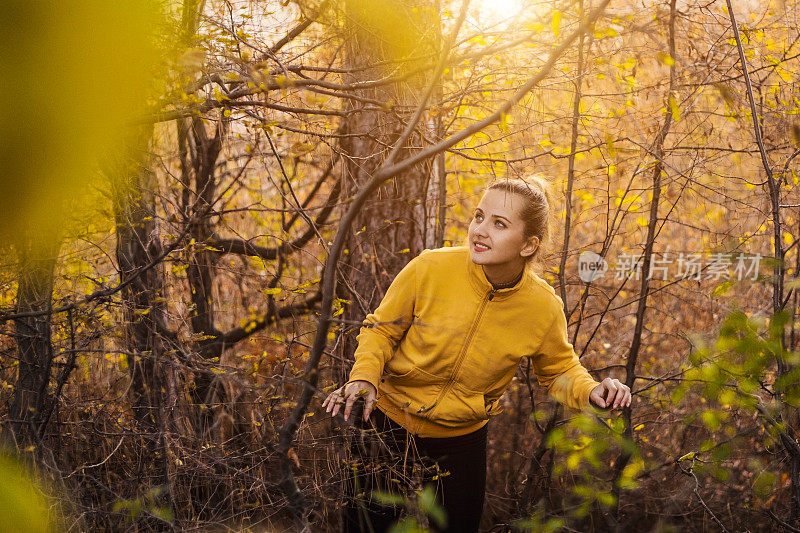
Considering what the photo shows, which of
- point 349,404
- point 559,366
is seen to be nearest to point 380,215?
point 559,366

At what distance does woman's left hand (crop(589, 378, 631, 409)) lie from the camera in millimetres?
2234

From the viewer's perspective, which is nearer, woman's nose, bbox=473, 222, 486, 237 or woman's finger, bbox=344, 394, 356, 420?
woman's finger, bbox=344, 394, 356, 420

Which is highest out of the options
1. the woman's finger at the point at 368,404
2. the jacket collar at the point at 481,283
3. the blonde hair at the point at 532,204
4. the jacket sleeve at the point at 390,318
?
the blonde hair at the point at 532,204

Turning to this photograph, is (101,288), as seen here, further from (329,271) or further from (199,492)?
(329,271)

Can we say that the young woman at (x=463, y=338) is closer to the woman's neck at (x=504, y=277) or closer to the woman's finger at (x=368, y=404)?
the woman's neck at (x=504, y=277)

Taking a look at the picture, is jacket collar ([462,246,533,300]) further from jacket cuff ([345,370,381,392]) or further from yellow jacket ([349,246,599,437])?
jacket cuff ([345,370,381,392])

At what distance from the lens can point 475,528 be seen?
105 inches

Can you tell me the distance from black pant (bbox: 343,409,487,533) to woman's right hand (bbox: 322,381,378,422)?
0.27m

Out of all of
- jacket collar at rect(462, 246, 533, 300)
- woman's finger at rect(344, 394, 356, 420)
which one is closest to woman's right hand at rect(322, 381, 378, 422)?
woman's finger at rect(344, 394, 356, 420)

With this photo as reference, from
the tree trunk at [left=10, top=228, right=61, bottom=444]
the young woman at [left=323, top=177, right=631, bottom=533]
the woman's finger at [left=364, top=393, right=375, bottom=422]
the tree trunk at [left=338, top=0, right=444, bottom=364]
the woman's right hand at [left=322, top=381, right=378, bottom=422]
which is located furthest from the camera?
the tree trunk at [left=338, top=0, right=444, bottom=364]

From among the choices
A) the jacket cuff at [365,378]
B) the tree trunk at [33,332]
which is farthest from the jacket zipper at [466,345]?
the tree trunk at [33,332]

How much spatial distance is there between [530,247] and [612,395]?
658mm

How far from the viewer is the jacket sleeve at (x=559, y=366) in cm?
250

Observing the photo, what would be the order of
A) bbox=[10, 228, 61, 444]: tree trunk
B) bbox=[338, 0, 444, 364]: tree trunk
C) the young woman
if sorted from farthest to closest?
bbox=[338, 0, 444, 364]: tree trunk → the young woman → bbox=[10, 228, 61, 444]: tree trunk
